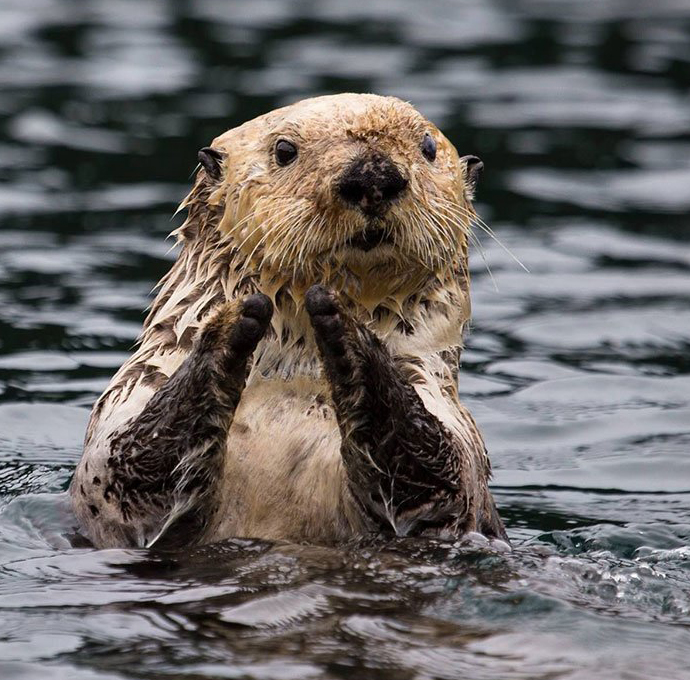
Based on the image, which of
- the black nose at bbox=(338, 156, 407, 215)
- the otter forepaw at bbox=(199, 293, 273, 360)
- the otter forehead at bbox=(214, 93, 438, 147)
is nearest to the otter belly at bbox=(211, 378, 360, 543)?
the otter forepaw at bbox=(199, 293, 273, 360)

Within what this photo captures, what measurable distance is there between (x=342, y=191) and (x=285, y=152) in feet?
1.57

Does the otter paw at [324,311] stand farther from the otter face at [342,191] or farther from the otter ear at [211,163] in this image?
the otter ear at [211,163]

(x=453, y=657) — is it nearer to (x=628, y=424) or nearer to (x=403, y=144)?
(x=403, y=144)

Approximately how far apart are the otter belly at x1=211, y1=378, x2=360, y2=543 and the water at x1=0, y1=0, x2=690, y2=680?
0.16m

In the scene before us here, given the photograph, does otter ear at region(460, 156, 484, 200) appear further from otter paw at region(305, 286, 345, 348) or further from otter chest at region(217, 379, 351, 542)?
otter paw at region(305, 286, 345, 348)

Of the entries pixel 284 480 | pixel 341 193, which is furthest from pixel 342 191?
pixel 284 480

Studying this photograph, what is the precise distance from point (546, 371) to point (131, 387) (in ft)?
12.8

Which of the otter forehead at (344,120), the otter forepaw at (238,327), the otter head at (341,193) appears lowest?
the otter forepaw at (238,327)

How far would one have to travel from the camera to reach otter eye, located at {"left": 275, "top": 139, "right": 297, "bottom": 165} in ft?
18.3

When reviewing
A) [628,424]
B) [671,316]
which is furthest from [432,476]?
[671,316]

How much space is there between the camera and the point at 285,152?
559 cm

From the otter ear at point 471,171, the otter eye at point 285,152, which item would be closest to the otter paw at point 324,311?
the otter eye at point 285,152

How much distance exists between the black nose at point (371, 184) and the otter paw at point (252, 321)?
447 mm

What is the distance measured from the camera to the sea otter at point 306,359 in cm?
522
